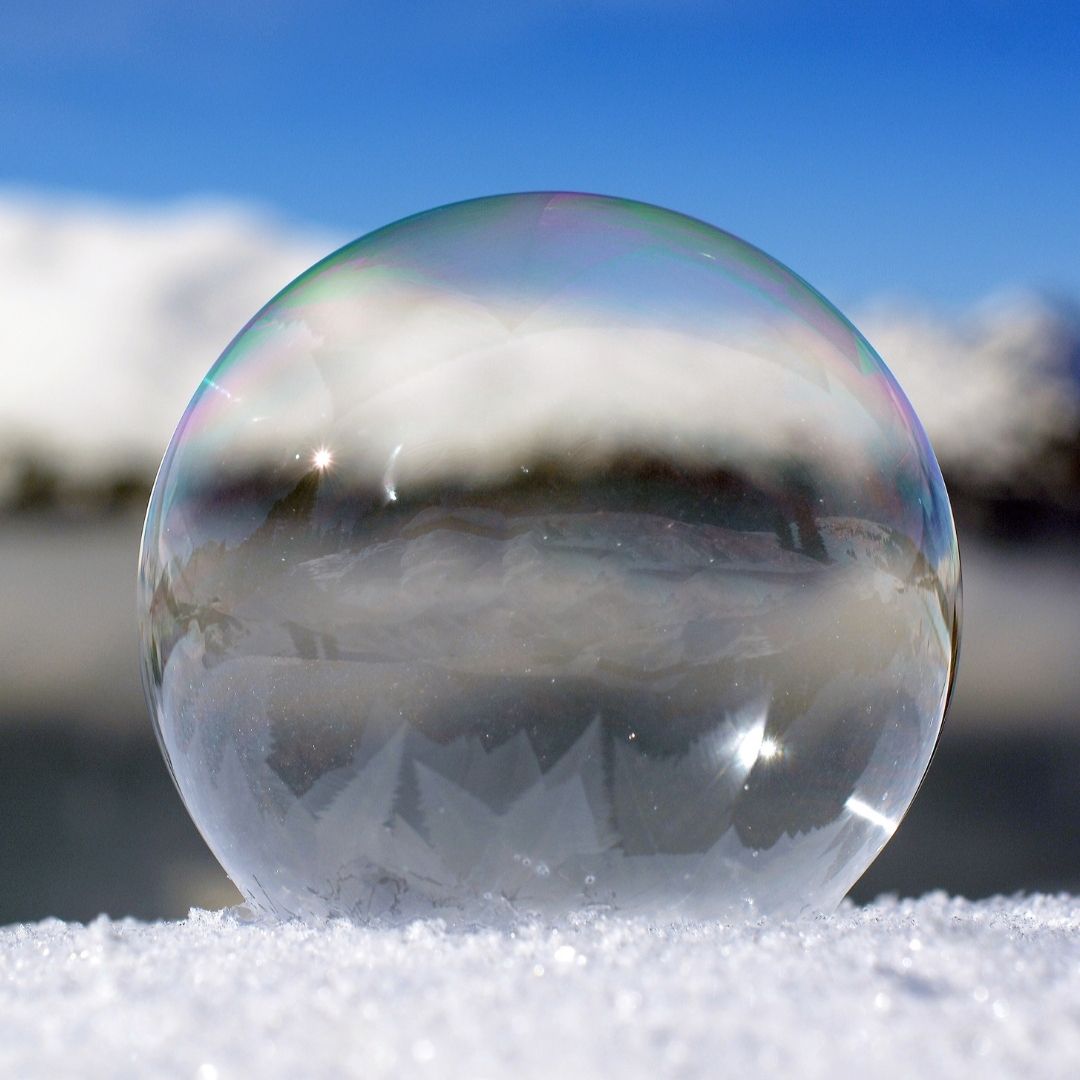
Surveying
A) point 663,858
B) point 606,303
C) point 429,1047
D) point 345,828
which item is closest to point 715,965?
point 663,858

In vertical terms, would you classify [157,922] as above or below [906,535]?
below

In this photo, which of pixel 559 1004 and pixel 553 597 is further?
pixel 553 597

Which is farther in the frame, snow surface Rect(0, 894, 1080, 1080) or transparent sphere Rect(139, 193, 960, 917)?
transparent sphere Rect(139, 193, 960, 917)

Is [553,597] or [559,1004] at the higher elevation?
[553,597]

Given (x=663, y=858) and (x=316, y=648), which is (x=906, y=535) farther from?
(x=316, y=648)

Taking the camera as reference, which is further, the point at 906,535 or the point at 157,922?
the point at 157,922
